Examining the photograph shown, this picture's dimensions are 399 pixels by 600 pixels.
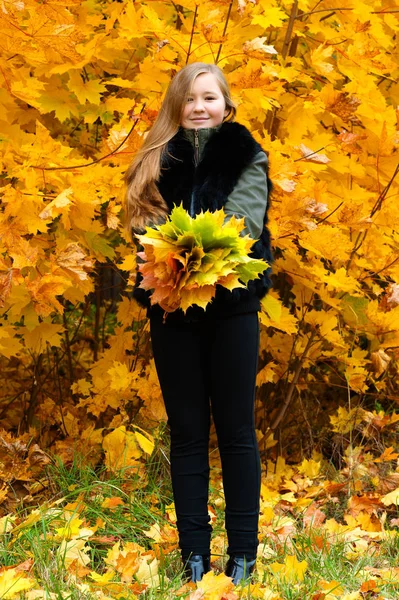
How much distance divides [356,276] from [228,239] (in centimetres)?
161

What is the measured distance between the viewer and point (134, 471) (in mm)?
3834

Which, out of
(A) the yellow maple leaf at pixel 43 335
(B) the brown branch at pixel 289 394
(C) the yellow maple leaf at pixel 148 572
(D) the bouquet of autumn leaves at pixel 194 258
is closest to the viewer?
(D) the bouquet of autumn leaves at pixel 194 258

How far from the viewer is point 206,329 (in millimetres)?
2672

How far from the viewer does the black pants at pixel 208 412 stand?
104 inches

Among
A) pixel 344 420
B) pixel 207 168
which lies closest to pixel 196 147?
pixel 207 168

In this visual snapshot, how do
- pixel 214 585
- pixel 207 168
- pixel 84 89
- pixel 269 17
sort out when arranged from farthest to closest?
pixel 84 89
pixel 269 17
pixel 207 168
pixel 214 585

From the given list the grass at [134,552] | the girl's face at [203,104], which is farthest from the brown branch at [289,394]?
the girl's face at [203,104]

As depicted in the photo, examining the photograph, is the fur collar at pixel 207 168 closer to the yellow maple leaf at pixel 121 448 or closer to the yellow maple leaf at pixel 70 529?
the yellow maple leaf at pixel 70 529

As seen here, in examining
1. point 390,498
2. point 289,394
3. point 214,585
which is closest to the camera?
point 214,585

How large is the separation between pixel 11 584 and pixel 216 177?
4.59 feet

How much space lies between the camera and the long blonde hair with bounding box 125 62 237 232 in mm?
2699

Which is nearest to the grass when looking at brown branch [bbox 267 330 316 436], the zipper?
brown branch [bbox 267 330 316 436]

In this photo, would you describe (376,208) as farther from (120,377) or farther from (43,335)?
(43,335)

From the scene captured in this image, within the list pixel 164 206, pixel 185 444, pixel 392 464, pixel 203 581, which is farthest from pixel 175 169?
pixel 392 464
